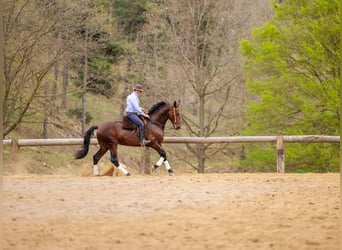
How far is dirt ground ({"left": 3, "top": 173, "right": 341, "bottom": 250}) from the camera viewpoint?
7.67 meters

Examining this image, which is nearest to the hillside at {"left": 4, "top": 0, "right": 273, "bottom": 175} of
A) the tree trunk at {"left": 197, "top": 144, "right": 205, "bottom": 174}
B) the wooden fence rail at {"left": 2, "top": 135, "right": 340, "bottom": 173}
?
the tree trunk at {"left": 197, "top": 144, "right": 205, "bottom": 174}

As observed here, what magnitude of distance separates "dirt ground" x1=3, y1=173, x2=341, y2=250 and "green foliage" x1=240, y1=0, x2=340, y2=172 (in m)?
10.5

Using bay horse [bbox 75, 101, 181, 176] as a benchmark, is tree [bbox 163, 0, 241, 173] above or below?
above

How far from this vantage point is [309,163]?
81.5ft

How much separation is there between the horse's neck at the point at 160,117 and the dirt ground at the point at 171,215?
12.8ft

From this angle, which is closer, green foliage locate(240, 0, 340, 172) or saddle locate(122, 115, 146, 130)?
saddle locate(122, 115, 146, 130)

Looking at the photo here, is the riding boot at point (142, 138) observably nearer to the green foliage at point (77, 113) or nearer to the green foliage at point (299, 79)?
the green foliage at point (299, 79)

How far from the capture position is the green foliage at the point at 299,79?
24.4 m

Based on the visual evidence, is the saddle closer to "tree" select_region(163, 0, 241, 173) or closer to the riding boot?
the riding boot

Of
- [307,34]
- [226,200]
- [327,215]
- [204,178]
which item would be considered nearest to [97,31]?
[307,34]

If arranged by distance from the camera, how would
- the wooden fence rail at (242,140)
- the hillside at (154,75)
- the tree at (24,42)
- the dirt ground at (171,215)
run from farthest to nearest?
the hillside at (154,75) → the tree at (24,42) → the wooden fence rail at (242,140) → the dirt ground at (171,215)

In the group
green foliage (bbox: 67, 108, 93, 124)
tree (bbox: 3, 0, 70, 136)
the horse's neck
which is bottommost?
the horse's neck

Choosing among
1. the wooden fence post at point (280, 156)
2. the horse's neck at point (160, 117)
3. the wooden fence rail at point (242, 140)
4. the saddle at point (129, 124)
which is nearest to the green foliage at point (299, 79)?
the wooden fence rail at point (242, 140)

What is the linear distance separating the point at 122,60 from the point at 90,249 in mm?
25717
